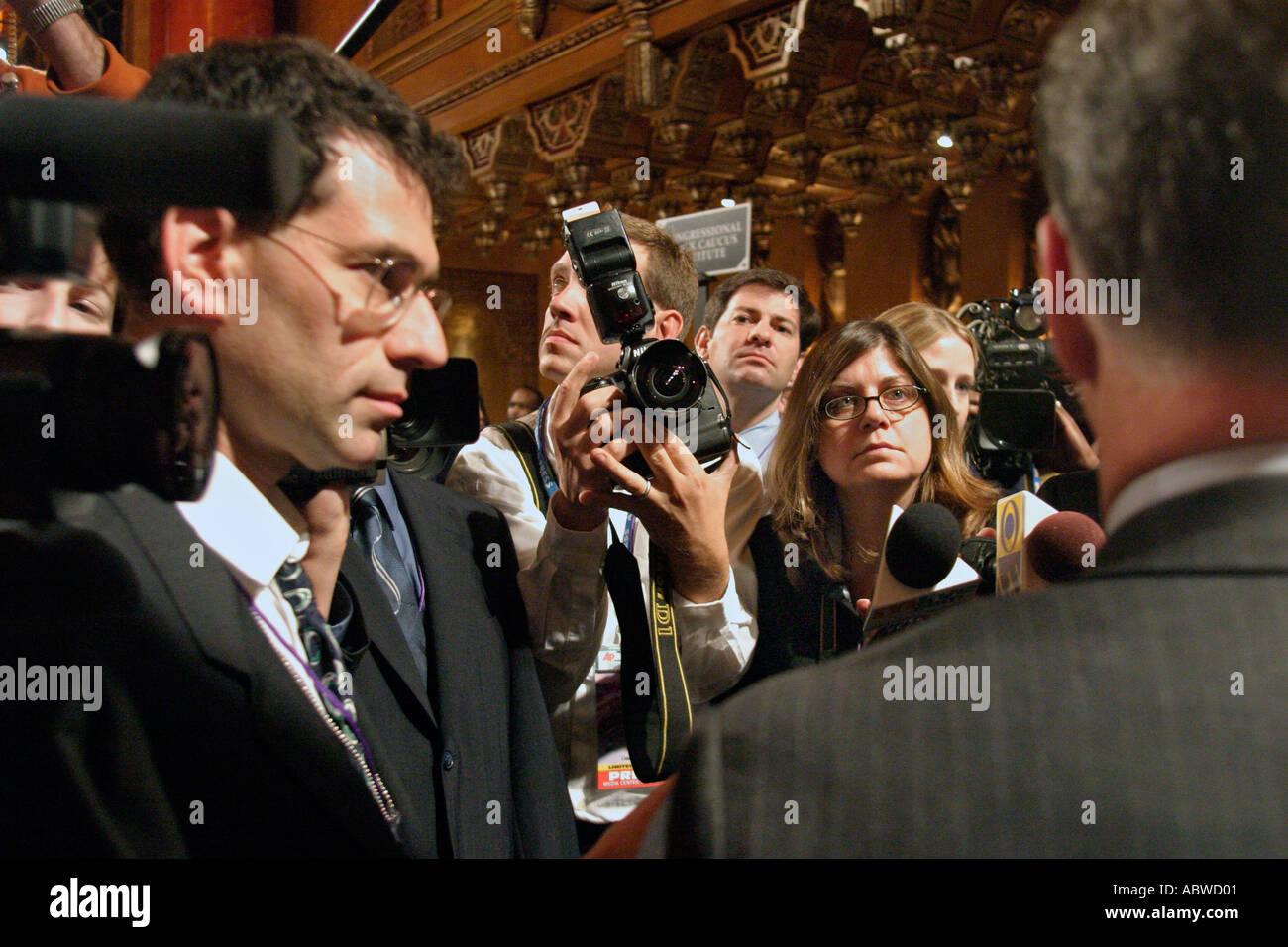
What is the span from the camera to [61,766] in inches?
29.3

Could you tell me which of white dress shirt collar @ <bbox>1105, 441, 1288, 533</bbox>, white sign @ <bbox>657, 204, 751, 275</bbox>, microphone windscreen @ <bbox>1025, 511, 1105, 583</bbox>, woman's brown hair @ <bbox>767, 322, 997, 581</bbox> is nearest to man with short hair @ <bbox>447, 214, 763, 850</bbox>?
→ woman's brown hair @ <bbox>767, 322, 997, 581</bbox>

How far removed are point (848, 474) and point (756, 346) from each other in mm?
924

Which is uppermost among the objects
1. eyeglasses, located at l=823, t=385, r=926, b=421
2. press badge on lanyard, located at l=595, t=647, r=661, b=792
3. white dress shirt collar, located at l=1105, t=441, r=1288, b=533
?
eyeglasses, located at l=823, t=385, r=926, b=421

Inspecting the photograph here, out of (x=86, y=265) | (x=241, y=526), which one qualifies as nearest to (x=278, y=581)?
(x=241, y=526)

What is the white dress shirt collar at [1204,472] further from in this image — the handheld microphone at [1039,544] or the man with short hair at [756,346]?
the man with short hair at [756,346]

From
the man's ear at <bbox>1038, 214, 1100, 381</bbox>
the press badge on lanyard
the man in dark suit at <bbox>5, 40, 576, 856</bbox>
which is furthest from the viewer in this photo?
the press badge on lanyard

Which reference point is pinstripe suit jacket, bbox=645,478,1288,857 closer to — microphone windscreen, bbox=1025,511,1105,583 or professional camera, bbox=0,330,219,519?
professional camera, bbox=0,330,219,519

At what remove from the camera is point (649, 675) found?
4.76ft

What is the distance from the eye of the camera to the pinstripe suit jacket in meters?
0.54

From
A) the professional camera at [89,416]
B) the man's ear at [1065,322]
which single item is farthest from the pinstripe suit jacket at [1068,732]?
the professional camera at [89,416]

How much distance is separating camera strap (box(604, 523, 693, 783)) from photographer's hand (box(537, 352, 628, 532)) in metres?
0.07
